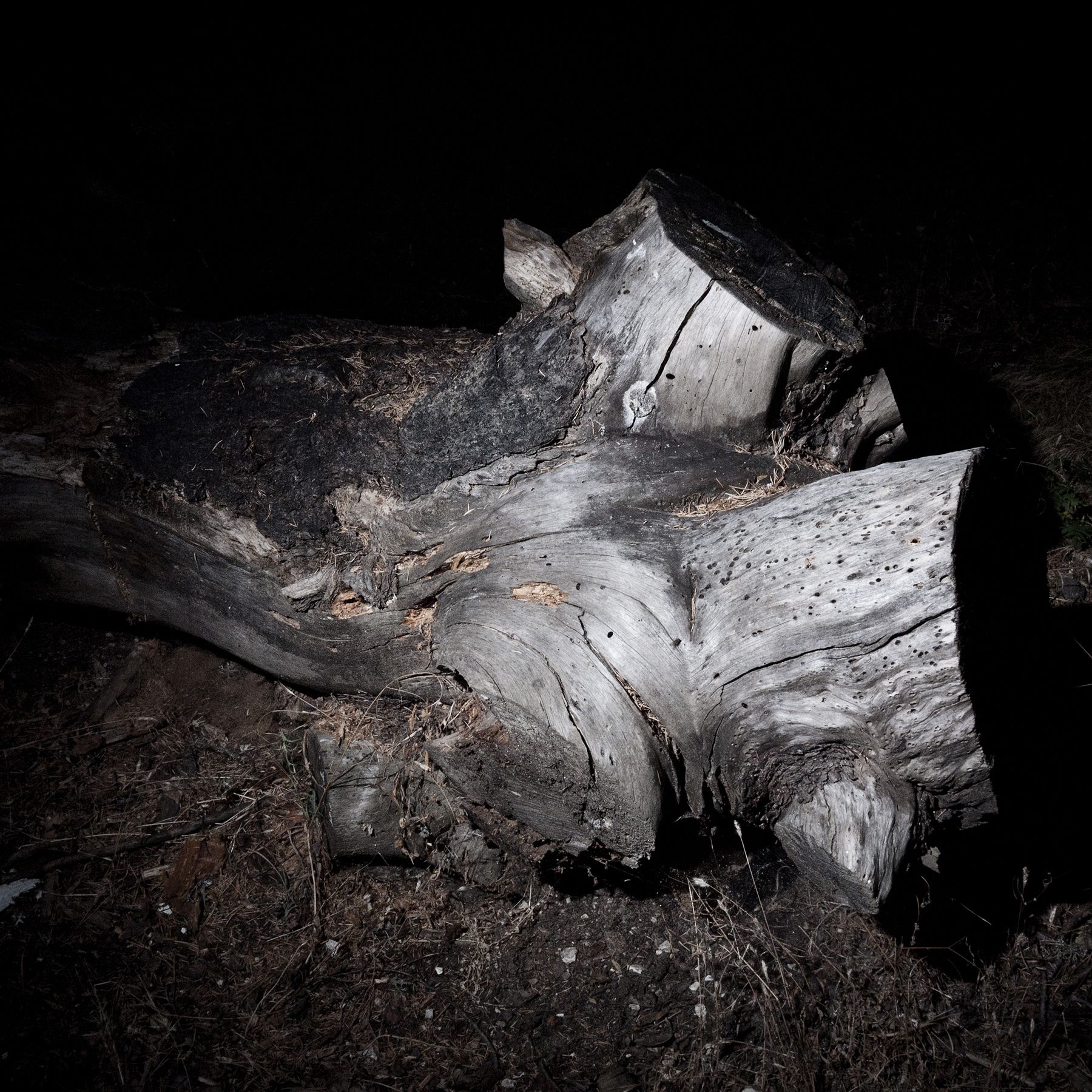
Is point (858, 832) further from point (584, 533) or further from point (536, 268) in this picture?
point (536, 268)

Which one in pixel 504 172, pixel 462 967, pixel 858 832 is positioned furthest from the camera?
pixel 504 172

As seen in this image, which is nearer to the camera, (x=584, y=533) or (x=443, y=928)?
(x=584, y=533)

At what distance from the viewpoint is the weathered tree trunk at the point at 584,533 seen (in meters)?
1.86

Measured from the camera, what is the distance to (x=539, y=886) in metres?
2.73

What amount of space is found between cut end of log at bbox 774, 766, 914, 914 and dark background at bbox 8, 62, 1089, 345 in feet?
10.4

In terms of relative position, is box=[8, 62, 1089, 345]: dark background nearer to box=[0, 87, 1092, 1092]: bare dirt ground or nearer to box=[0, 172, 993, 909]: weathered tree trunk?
box=[0, 87, 1092, 1092]: bare dirt ground

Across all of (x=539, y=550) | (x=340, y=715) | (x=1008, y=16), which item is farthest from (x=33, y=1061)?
(x=1008, y=16)

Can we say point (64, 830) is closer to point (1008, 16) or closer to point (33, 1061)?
point (33, 1061)

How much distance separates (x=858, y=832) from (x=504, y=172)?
189 inches

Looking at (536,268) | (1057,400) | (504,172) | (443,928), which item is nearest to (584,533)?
(536,268)

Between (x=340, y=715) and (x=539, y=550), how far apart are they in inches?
48.4

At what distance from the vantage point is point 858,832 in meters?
1.87

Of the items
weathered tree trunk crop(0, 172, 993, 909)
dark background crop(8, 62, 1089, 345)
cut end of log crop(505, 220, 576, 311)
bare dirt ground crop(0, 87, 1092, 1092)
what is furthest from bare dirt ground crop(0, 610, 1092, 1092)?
dark background crop(8, 62, 1089, 345)

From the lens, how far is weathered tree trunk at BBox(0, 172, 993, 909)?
186cm
